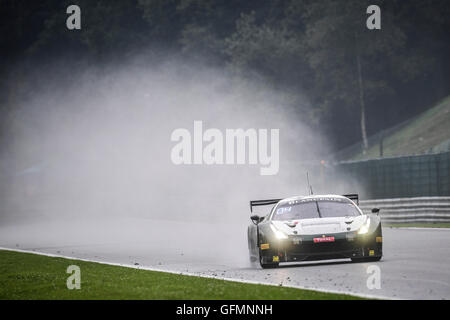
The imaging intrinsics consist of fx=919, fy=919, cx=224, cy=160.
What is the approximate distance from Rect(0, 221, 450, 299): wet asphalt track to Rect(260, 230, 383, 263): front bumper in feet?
0.63

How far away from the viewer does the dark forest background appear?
62.6 metres

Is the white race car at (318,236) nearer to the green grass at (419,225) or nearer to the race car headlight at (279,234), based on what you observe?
the race car headlight at (279,234)

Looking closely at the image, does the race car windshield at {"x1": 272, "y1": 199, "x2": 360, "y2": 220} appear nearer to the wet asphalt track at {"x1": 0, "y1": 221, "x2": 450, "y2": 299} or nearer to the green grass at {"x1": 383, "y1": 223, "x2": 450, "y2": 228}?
the wet asphalt track at {"x1": 0, "y1": 221, "x2": 450, "y2": 299}

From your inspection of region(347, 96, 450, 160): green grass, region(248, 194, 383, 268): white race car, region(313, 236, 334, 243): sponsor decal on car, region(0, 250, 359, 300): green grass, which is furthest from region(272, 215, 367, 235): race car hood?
region(347, 96, 450, 160): green grass

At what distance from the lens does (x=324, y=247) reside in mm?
13703

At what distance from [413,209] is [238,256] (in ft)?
33.5

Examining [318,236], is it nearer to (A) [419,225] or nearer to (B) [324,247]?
(B) [324,247]

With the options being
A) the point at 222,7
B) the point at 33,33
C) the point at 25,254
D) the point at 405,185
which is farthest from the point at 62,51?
the point at 25,254

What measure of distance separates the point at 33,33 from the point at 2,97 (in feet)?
31.9

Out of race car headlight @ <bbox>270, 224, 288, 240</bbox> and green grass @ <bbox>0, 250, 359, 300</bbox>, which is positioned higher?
race car headlight @ <bbox>270, 224, 288, 240</bbox>

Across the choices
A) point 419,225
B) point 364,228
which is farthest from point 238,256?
point 419,225

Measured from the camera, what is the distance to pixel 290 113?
67625mm

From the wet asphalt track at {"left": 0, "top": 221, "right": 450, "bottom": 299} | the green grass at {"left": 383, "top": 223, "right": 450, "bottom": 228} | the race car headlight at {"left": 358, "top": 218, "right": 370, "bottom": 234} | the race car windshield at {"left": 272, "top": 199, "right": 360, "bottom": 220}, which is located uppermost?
the race car windshield at {"left": 272, "top": 199, "right": 360, "bottom": 220}
